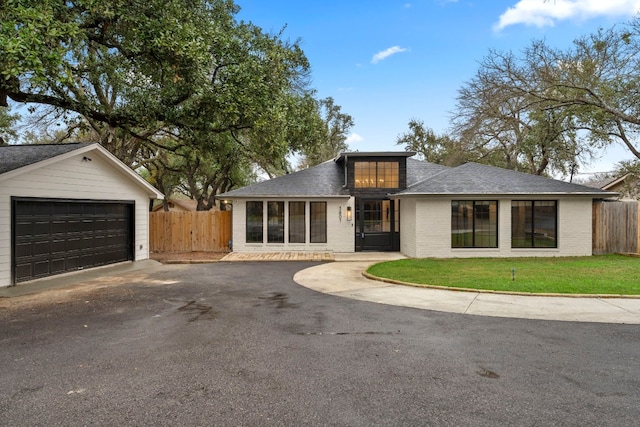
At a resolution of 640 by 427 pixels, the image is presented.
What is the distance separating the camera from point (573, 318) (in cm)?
561

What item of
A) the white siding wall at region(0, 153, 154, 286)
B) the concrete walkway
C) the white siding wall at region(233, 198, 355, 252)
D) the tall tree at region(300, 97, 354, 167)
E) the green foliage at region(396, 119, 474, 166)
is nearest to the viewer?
the concrete walkway

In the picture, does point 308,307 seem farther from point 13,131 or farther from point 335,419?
point 13,131

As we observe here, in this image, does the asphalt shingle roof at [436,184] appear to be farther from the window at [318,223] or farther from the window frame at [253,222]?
the window at [318,223]

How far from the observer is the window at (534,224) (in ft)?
43.4

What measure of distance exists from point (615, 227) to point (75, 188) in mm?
18662

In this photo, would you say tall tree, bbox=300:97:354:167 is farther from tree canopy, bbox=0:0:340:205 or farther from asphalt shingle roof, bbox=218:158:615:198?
tree canopy, bbox=0:0:340:205

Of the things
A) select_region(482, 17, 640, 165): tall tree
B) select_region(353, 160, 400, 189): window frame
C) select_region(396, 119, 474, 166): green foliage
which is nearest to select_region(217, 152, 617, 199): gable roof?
select_region(353, 160, 400, 189): window frame

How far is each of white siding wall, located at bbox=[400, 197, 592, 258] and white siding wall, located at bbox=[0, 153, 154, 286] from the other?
32.7ft

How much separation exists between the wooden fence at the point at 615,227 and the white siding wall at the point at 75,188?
17076mm

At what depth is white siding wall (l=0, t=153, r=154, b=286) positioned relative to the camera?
788cm

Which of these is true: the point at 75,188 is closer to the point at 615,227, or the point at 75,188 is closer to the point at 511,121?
the point at 511,121

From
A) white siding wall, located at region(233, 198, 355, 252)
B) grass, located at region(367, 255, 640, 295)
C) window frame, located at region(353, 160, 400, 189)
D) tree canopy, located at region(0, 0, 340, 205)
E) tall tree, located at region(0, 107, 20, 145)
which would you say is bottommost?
grass, located at region(367, 255, 640, 295)

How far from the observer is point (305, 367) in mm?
3865

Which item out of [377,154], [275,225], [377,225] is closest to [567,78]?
[377,154]
